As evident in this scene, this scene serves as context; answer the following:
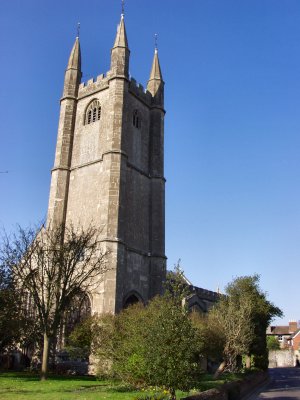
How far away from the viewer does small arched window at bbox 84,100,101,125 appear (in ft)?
109

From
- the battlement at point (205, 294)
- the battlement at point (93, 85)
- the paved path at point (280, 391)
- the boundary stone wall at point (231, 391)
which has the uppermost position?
the battlement at point (93, 85)

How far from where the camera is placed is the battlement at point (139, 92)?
3409 centimetres

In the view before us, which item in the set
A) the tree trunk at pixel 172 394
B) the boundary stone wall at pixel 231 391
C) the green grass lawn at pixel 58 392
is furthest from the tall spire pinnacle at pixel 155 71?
the tree trunk at pixel 172 394

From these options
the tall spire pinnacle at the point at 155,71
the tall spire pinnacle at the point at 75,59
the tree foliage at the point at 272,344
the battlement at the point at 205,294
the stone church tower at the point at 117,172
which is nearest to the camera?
the stone church tower at the point at 117,172

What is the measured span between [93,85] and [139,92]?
378 cm

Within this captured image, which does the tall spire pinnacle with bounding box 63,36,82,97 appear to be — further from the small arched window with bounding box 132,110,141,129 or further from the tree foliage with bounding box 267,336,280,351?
the tree foliage with bounding box 267,336,280,351

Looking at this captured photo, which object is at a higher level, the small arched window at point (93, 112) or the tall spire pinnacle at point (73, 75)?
the tall spire pinnacle at point (73, 75)

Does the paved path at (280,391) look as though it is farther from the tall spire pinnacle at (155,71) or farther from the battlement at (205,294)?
the tall spire pinnacle at (155,71)

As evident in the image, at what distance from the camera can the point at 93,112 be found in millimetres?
33719

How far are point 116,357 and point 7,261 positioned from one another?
9.23 m

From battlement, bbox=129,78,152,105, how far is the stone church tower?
9 centimetres

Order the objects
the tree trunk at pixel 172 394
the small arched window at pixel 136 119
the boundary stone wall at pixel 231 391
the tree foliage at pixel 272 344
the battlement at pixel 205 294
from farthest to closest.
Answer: the tree foliage at pixel 272 344 < the battlement at pixel 205 294 < the small arched window at pixel 136 119 < the boundary stone wall at pixel 231 391 < the tree trunk at pixel 172 394

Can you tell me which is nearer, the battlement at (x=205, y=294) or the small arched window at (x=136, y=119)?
the small arched window at (x=136, y=119)

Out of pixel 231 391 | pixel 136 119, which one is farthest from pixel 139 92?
pixel 231 391
